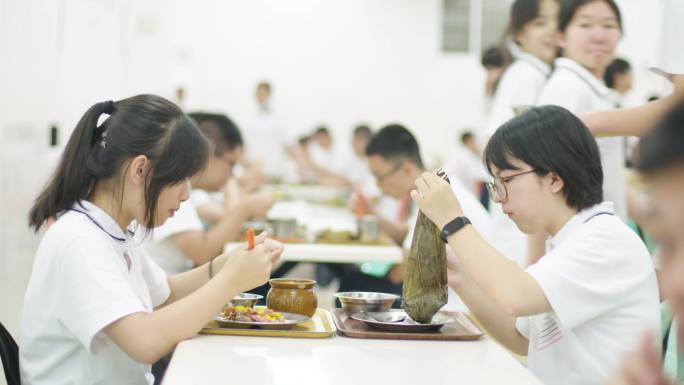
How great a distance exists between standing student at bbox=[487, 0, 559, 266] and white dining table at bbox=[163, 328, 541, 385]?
143cm

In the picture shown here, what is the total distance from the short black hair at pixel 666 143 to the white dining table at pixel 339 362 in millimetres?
770

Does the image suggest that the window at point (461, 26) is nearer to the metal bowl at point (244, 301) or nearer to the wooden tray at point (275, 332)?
the metal bowl at point (244, 301)

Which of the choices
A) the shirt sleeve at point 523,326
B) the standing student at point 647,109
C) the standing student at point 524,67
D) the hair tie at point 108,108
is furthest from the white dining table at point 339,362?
the standing student at point 524,67

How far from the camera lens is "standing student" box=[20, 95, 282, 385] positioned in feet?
5.12

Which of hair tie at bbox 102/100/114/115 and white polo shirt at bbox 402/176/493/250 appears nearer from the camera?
hair tie at bbox 102/100/114/115

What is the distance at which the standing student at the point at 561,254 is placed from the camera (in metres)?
1.60

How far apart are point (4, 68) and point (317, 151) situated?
24.6ft

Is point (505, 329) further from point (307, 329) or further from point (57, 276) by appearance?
point (57, 276)

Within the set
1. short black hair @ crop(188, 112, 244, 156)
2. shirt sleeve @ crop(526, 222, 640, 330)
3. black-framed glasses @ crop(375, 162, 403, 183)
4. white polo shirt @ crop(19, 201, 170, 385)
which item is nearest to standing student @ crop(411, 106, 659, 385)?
shirt sleeve @ crop(526, 222, 640, 330)

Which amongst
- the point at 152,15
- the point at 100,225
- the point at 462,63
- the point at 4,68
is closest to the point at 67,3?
the point at 4,68

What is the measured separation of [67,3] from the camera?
381cm

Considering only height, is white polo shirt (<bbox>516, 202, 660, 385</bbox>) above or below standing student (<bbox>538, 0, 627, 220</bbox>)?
below

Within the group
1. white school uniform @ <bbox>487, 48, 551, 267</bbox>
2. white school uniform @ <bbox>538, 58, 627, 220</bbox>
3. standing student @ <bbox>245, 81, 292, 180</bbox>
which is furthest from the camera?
standing student @ <bbox>245, 81, 292, 180</bbox>

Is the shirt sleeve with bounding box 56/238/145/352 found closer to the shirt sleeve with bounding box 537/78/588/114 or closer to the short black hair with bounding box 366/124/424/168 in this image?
the shirt sleeve with bounding box 537/78/588/114
